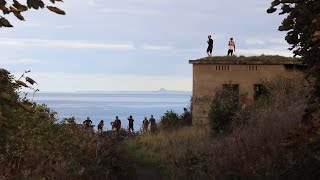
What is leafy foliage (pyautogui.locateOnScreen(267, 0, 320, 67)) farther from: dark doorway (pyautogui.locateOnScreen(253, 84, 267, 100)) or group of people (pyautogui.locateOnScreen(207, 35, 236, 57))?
group of people (pyautogui.locateOnScreen(207, 35, 236, 57))

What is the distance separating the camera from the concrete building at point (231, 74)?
29.9m

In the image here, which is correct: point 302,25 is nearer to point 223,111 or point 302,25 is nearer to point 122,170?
point 122,170

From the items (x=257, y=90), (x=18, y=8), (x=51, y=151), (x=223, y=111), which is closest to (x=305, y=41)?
(x=18, y=8)

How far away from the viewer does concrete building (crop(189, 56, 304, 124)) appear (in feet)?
98.0

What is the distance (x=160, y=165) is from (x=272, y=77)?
1331cm

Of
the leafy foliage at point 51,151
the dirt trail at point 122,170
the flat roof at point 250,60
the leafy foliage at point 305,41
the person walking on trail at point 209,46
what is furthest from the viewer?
the person walking on trail at point 209,46

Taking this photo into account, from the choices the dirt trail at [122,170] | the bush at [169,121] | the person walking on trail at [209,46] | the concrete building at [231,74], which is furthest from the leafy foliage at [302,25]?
the person walking on trail at [209,46]

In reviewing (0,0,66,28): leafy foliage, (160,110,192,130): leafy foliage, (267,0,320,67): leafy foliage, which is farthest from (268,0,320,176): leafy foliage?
(160,110,192,130): leafy foliage

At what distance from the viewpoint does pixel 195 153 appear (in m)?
15.1

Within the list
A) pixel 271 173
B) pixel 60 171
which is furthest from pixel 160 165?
pixel 271 173

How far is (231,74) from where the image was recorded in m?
30.4

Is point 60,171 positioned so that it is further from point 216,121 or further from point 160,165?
point 216,121

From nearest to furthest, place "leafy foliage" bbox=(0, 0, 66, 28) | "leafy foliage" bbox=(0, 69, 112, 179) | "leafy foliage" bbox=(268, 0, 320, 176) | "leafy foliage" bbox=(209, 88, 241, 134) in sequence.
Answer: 1. "leafy foliage" bbox=(0, 0, 66, 28)
2. "leafy foliage" bbox=(268, 0, 320, 176)
3. "leafy foliage" bbox=(0, 69, 112, 179)
4. "leafy foliage" bbox=(209, 88, 241, 134)

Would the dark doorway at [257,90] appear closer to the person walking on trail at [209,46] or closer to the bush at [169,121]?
the person walking on trail at [209,46]
